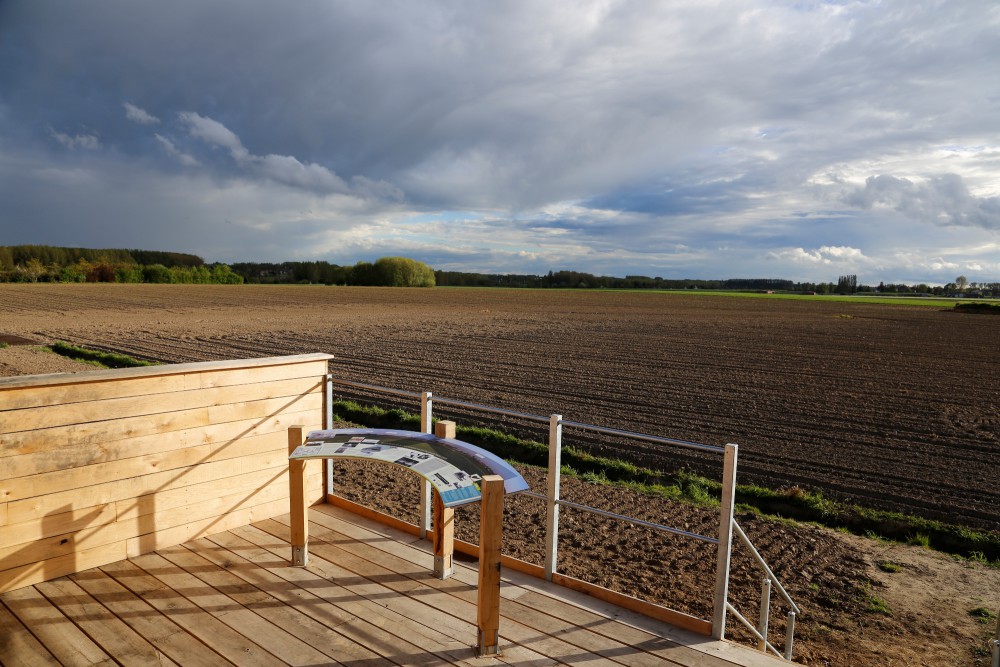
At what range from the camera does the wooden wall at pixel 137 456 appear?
368cm

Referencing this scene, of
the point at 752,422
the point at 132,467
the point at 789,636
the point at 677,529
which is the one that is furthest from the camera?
the point at 752,422

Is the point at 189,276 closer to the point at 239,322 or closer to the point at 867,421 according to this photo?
the point at 239,322

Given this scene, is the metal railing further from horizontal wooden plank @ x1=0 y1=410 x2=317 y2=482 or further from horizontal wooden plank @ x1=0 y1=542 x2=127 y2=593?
horizontal wooden plank @ x1=0 y1=542 x2=127 y2=593

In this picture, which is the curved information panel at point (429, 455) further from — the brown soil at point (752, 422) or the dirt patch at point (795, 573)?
the brown soil at point (752, 422)

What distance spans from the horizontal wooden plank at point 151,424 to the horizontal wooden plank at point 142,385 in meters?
0.17

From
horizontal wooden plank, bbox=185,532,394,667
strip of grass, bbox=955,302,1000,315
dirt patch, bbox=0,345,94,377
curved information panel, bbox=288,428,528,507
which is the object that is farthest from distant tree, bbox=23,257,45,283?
strip of grass, bbox=955,302,1000,315

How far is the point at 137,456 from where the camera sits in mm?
4148

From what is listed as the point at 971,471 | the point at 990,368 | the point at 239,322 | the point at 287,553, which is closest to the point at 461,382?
the point at 971,471

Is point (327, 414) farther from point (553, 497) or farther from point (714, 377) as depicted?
point (714, 377)

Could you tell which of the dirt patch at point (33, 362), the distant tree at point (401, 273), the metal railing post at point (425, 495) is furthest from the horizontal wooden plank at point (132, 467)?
the distant tree at point (401, 273)

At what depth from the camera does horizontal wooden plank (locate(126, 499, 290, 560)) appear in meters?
4.28

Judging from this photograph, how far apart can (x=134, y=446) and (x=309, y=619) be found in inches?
67.1

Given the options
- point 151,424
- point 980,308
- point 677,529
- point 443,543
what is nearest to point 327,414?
point 151,424

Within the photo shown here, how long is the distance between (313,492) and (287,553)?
3.17 ft
